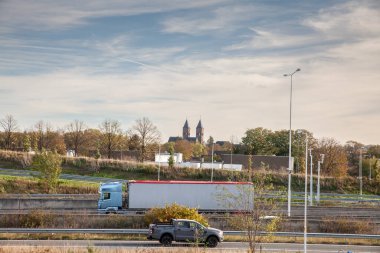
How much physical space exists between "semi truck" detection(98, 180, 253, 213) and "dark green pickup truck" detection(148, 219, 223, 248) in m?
13.4

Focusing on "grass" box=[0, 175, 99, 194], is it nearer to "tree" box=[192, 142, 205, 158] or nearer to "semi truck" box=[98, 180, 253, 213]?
"semi truck" box=[98, 180, 253, 213]

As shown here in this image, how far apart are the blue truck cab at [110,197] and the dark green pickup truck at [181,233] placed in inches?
575

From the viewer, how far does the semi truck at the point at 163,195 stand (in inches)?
1687

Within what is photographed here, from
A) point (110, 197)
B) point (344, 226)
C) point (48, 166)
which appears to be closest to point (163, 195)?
point (110, 197)

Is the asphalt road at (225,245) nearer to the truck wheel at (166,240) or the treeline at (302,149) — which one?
the truck wheel at (166,240)

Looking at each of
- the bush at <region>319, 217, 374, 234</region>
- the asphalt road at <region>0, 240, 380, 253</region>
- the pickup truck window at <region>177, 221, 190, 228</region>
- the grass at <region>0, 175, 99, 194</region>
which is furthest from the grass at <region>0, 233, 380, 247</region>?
the grass at <region>0, 175, 99, 194</region>

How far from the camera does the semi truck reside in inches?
1687

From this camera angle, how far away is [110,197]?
43500mm

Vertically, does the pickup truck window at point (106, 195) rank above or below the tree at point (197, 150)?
below

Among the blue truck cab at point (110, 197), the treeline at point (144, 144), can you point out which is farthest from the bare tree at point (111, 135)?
the blue truck cab at point (110, 197)

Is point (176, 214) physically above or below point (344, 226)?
above

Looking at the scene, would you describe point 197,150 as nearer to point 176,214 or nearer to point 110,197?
point 110,197

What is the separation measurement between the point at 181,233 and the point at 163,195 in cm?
1417

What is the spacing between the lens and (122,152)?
105m
